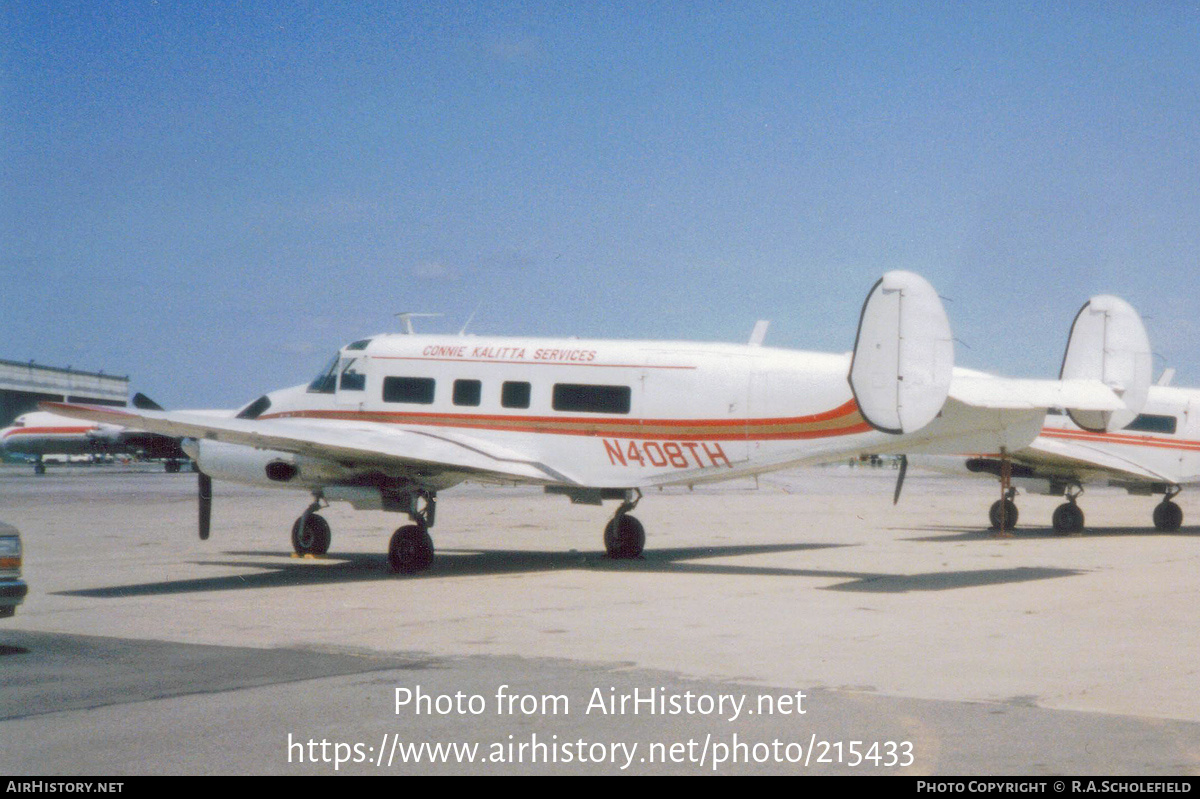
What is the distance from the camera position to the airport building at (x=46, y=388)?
98.4 metres

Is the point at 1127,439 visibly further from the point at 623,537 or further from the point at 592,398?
the point at 592,398

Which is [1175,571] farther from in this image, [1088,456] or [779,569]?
[1088,456]

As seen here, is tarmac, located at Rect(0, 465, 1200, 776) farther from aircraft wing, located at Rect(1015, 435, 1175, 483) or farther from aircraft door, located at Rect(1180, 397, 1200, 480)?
aircraft door, located at Rect(1180, 397, 1200, 480)

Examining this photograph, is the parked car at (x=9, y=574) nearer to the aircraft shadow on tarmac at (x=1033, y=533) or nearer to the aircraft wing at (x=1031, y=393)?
the aircraft wing at (x=1031, y=393)

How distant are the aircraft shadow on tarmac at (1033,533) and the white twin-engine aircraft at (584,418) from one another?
25.1ft

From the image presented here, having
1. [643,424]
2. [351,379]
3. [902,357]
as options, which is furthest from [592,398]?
[902,357]

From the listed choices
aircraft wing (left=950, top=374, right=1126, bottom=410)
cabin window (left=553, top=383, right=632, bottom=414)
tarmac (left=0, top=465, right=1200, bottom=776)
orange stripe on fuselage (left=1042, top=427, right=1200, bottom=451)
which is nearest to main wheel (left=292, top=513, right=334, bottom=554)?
tarmac (left=0, top=465, right=1200, bottom=776)

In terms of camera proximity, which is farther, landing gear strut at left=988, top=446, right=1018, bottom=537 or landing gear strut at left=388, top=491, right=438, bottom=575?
landing gear strut at left=988, top=446, right=1018, bottom=537

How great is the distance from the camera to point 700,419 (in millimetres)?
18609

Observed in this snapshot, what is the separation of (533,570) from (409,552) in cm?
199

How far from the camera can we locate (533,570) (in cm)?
1897

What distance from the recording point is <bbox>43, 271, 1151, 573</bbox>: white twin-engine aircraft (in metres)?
16.8

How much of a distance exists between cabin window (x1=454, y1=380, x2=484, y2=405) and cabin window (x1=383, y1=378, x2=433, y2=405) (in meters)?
0.46

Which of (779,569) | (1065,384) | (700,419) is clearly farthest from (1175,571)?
(700,419)
